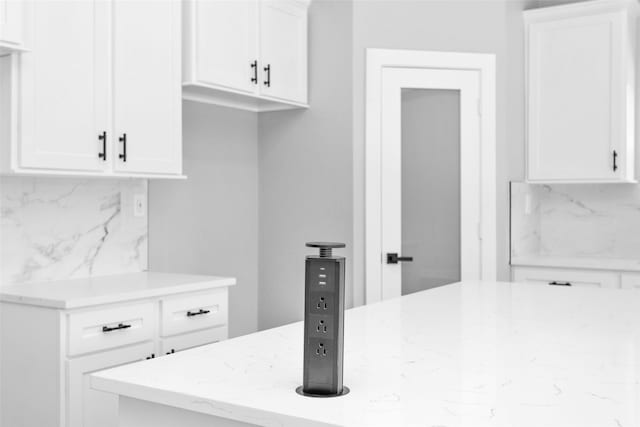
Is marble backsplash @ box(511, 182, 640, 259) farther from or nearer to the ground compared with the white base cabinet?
farther from the ground

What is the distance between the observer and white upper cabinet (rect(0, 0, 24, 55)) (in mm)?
2395

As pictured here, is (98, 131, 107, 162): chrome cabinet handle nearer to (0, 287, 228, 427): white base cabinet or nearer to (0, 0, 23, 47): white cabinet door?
(0, 0, 23, 47): white cabinet door

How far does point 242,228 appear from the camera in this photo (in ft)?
13.9

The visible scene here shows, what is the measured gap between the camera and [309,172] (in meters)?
4.15

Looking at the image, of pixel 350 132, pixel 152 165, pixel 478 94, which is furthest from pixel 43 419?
pixel 478 94

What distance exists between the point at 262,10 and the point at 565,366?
2.81 meters

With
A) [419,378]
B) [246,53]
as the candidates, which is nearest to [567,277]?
[246,53]

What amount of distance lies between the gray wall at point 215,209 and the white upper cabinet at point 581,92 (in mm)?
1803

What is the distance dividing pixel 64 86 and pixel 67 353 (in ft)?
3.39

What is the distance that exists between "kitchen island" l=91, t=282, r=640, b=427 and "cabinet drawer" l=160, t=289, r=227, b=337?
3.79ft

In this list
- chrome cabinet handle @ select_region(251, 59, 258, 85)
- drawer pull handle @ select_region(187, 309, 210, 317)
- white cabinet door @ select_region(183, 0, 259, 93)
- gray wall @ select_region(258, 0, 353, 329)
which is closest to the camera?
drawer pull handle @ select_region(187, 309, 210, 317)

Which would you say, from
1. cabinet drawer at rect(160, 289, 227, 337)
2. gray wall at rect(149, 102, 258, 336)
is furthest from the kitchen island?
gray wall at rect(149, 102, 258, 336)

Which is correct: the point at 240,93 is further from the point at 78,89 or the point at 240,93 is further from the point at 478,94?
the point at 478,94

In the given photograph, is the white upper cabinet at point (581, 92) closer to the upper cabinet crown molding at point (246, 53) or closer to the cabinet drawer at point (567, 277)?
the cabinet drawer at point (567, 277)
